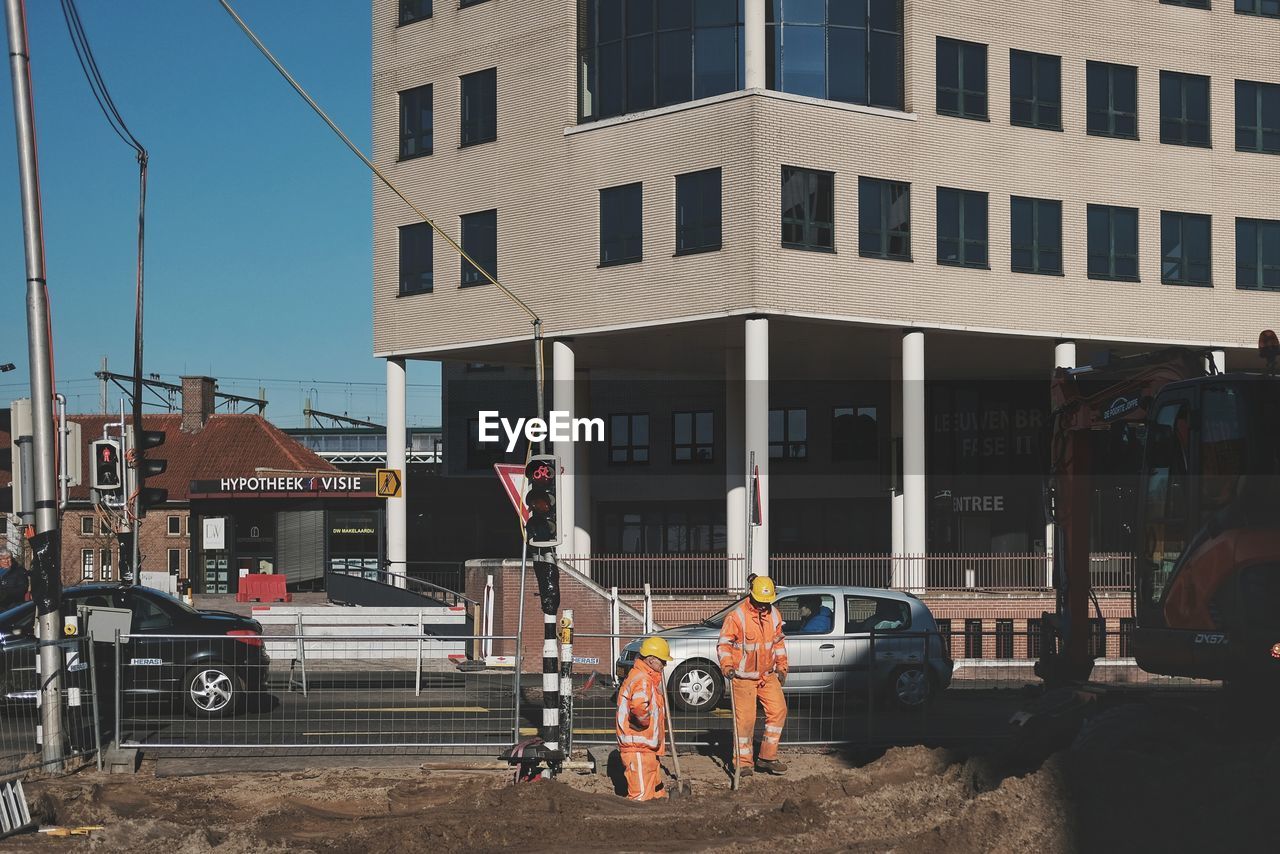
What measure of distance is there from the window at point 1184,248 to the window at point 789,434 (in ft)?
40.9

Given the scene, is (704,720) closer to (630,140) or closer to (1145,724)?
(1145,724)

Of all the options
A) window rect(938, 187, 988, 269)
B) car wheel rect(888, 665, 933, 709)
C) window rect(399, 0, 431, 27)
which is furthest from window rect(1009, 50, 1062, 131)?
car wheel rect(888, 665, 933, 709)

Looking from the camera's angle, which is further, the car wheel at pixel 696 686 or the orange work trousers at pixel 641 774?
the car wheel at pixel 696 686

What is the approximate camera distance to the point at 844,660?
691 inches

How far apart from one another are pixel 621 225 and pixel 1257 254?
1488 cm

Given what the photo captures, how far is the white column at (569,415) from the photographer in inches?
1231

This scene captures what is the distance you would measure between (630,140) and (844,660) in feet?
52.9

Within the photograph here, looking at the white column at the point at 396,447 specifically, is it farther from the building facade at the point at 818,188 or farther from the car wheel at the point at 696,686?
the car wheel at the point at 696,686

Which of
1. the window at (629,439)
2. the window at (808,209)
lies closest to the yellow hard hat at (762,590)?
the window at (808,209)

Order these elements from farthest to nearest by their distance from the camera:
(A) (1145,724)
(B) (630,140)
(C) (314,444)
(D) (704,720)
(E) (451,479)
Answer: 1. (C) (314,444)
2. (E) (451,479)
3. (B) (630,140)
4. (D) (704,720)
5. (A) (1145,724)

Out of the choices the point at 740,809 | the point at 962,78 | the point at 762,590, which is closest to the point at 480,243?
the point at 962,78

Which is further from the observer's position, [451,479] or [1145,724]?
[451,479]

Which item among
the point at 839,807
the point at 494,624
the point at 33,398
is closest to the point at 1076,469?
the point at 839,807

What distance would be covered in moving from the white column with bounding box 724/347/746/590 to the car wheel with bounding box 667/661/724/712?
32.5ft
